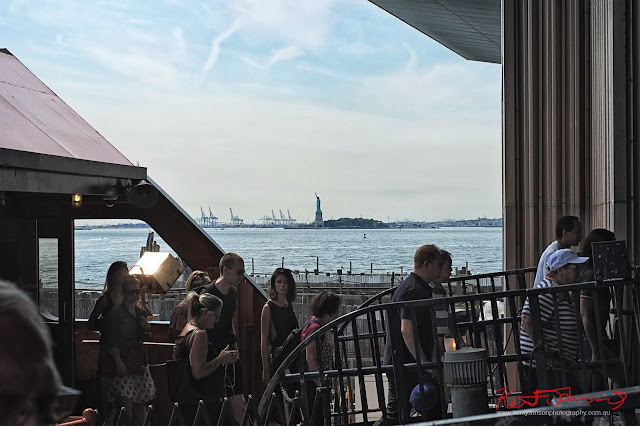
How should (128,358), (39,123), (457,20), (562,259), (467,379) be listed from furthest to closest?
1. (457,20)
2. (39,123)
3. (128,358)
4. (562,259)
5. (467,379)

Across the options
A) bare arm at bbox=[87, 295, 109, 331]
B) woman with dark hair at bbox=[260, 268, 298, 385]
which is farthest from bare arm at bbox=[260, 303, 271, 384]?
bare arm at bbox=[87, 295, 109, 331]

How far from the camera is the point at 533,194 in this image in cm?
1045

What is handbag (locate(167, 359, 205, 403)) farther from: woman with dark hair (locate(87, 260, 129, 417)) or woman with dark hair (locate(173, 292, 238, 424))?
woman with dark hair (locate(87, 260, 129, 417))

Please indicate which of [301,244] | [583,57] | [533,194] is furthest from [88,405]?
[301,244]

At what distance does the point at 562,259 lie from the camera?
5820mm

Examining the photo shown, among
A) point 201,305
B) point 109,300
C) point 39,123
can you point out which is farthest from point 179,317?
point 39,123

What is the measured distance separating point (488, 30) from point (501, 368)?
53.0 ft

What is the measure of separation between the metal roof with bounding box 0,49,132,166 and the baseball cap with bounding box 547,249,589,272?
456cm

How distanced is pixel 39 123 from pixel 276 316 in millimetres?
3471

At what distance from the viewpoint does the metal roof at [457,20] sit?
17.6 metres

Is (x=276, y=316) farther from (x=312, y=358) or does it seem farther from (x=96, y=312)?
(x=96, y=312)

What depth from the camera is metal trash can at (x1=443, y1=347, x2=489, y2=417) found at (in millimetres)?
4754

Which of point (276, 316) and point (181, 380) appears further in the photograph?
point (276, 316)

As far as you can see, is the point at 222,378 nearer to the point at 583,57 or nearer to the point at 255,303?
the point at 255,303
